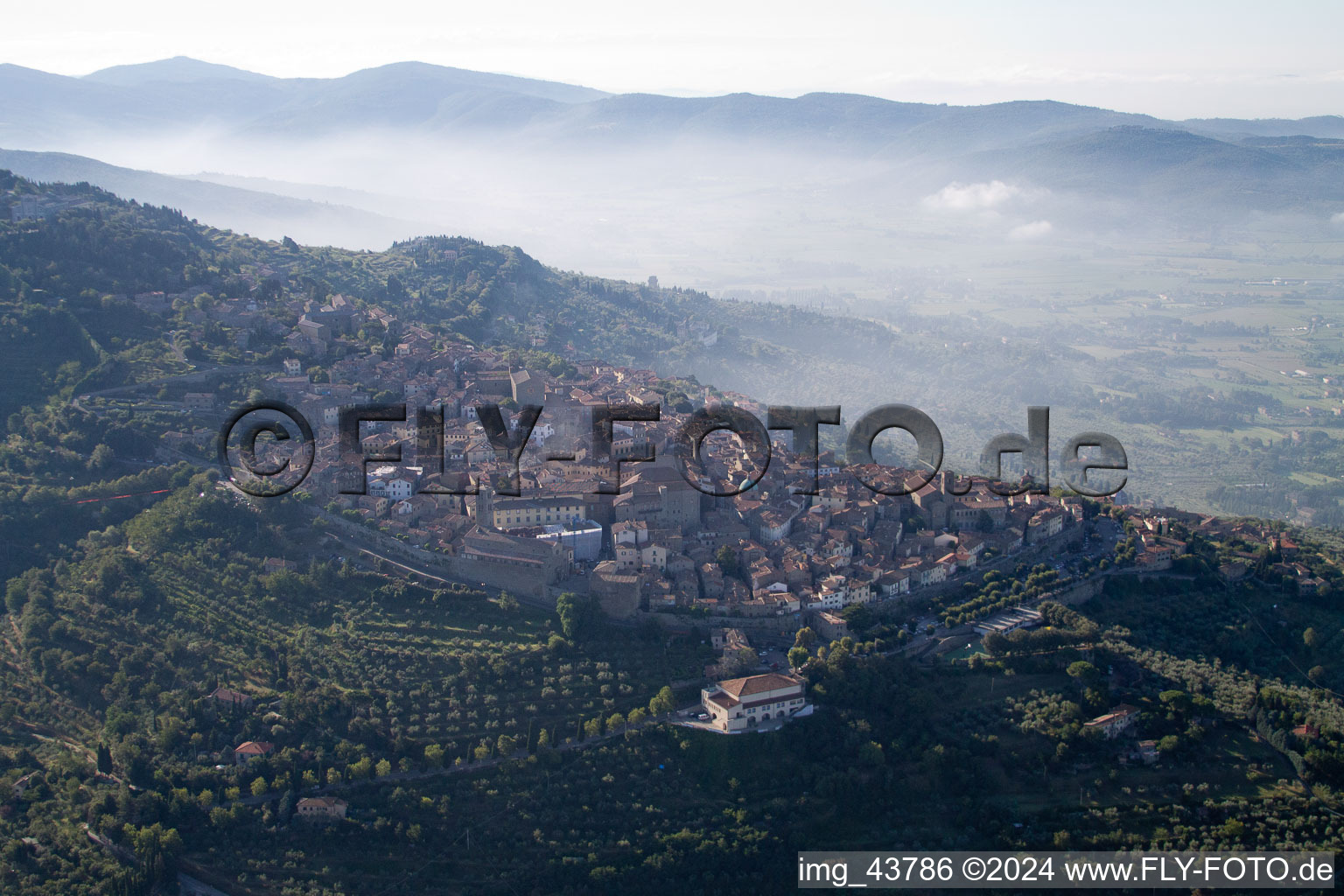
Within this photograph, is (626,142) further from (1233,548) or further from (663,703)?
(663,703)

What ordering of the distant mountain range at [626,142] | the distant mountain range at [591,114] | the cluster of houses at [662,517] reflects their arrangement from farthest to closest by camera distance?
the distant mountain range at [591,114]
the distant mountain range at [626,142]
the cluster of houses at [662,517]

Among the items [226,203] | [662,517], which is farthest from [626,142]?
[662,517]

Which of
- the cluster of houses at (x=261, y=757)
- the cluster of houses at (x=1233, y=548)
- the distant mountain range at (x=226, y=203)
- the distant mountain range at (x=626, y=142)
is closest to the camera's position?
the cluster of houses at (x=261, y=757)

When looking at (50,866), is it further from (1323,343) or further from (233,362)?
(1323,343)

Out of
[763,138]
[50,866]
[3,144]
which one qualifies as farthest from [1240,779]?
[763,138]

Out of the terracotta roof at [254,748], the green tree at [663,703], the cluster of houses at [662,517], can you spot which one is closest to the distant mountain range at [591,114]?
the cluster of houses at [662,517]

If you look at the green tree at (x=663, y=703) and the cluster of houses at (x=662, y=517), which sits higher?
the cluster of houses at (x=662, y=517)

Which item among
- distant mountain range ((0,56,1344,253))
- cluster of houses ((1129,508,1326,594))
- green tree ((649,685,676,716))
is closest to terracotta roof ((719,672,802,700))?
green tree ((649,685,676,716))

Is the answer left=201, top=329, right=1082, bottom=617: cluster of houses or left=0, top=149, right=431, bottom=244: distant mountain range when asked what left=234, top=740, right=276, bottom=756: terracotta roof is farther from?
left=0, top=149, right=431, bottom=244: distant mountain range

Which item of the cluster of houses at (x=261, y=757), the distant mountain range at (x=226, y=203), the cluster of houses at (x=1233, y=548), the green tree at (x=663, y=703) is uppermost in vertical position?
the distant mountain range at (x=226, y=203)

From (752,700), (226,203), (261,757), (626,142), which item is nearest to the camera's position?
(261,757)

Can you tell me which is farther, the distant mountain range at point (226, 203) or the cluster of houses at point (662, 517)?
the distant mountain range at point (226, 203)

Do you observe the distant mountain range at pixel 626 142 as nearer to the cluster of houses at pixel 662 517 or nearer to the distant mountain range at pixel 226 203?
the distant mountain range at pixel 226 203
